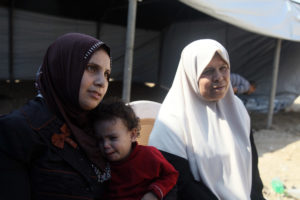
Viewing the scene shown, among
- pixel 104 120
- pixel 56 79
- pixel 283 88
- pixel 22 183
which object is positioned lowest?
pixel 283 88

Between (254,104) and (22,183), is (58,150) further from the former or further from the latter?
(254,104)

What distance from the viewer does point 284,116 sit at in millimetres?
7711

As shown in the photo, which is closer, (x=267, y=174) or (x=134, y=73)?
(x=267, y=174)

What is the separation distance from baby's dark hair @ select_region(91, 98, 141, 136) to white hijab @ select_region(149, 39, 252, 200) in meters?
0.27

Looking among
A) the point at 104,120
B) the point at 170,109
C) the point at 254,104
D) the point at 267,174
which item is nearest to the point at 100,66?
the point at 104,120

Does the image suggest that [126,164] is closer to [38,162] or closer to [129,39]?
[38,162]

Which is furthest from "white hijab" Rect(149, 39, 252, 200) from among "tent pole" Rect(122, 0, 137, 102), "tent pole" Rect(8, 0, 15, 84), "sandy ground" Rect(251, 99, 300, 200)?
"tent pole" Rect(8, 0, 15, 84)

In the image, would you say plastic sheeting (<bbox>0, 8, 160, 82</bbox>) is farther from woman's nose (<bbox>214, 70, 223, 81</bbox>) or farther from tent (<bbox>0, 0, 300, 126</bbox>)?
woman's nose (<bbox>214, 70, 223, 81</bbox>)

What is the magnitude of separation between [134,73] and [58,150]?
982 centimetres

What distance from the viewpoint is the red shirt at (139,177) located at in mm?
1385

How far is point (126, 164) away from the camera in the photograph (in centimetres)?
142

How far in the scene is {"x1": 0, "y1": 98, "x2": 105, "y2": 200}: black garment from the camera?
39.0 inches

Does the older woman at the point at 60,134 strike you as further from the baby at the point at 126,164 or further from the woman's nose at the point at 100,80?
the baby at the point at 126,164

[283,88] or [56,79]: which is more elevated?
[56,79]
